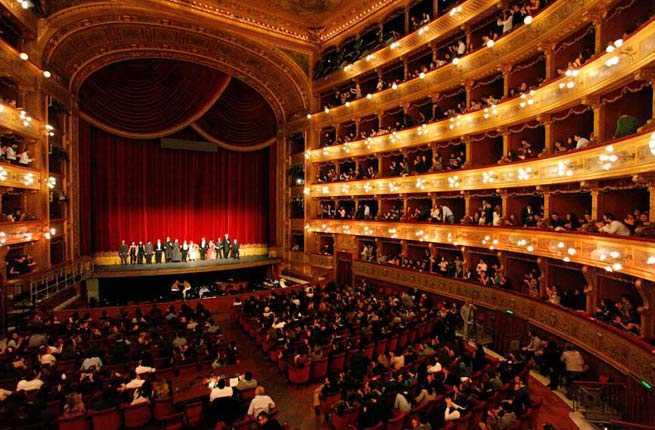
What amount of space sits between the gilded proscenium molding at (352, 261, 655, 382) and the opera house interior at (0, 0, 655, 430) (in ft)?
0.21

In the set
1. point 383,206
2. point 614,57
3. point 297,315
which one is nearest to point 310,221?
point 383,206

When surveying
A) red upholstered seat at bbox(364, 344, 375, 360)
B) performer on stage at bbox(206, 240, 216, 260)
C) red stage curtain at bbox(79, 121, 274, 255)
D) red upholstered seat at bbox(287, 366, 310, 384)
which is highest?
red stage curtain at bbox(79, 121, 274, 255)

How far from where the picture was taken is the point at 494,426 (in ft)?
21.6

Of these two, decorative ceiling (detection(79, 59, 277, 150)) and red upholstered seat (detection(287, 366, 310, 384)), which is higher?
decorative ceiling (detection(79, 59, 277, 150))

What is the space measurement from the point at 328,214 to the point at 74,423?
17.0 m

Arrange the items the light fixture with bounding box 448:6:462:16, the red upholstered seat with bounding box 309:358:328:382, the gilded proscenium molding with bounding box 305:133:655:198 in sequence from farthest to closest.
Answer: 1. the light fixture with bounding box 448:6:462:16
2. the red upholstered seat with bounding box 309:358:328:382
3. the gilded proscenium molding with bounding box 305:133:655:198

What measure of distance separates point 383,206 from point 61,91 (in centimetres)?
1475

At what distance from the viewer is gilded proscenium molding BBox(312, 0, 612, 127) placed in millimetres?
11234

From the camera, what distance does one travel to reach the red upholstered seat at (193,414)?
737cm

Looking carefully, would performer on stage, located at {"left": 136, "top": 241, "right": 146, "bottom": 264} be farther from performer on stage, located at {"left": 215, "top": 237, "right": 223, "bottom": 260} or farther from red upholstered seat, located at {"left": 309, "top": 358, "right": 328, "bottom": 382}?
red upholstered seat, located at {"left": 309, "top": 358, "right": 328, "bottom": 382}

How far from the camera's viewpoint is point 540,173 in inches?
476

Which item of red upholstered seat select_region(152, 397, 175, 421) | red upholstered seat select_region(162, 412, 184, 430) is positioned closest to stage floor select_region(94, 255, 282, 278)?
red upholstered seat select_region(152, 397, 175, 421)

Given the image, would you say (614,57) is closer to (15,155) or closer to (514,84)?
(514,84)

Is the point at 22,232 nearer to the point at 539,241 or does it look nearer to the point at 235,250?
the point at 235,250
